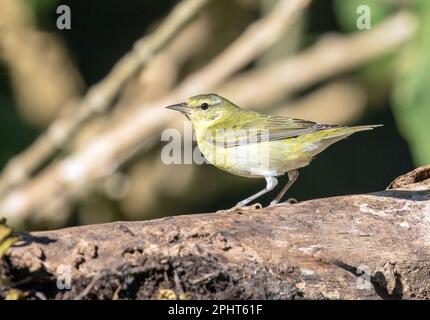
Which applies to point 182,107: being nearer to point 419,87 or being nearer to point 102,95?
point 102,95

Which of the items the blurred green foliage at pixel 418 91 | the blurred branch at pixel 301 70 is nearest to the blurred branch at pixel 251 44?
the blurred branch at pixel 301 70

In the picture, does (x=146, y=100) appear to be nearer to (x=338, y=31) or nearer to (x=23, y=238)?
(x=338, y=31)

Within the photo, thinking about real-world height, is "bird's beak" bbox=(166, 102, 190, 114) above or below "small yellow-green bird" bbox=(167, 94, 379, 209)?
above

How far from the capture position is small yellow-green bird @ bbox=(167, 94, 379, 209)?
4703 millimetres

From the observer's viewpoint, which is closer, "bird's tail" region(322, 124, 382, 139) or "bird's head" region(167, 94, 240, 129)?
"bird's tail" region(322, 124, 382, 139)

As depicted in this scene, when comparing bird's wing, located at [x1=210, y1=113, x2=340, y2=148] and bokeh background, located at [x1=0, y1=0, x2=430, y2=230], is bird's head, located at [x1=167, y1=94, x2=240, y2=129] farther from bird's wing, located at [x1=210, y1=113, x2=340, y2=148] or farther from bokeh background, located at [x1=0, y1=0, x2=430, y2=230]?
bokeh background, located at [x1=0, y1=0, x2=430, y2=230]

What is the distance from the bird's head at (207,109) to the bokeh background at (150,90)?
3.11 feet

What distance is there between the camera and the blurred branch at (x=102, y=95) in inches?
219

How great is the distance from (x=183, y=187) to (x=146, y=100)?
0.73 m

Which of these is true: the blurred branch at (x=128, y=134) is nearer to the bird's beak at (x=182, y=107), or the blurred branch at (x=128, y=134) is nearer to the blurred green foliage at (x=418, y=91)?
the bird's beak at (x=182, y=107)

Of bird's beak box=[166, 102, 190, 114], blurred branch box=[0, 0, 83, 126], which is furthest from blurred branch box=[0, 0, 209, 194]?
blurred branch box=[0, 0, 83, 126]

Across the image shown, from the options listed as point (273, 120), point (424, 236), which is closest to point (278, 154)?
point (273, 120)
